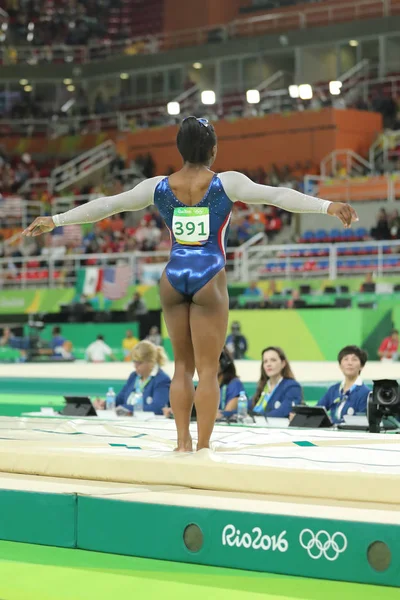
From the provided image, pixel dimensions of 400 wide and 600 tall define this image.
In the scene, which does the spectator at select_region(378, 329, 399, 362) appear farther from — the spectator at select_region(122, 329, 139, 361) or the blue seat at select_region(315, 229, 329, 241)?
the blue seat at select_region(315, 229, 329, 241)

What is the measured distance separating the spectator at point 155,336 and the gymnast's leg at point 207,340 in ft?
37.0

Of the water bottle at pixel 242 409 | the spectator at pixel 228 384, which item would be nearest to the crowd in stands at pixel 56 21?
the spectator at pixel 228 384

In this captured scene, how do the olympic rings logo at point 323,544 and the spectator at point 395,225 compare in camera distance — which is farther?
the spectator at point 395,225

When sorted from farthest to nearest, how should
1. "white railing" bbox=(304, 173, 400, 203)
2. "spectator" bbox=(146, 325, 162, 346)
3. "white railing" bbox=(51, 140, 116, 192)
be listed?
"white railing" bbox=(51, 140, 116, 192) < "white railing" bbox=(304, 173, 400, 203) < "spectator" bbox=(146, 325, 162, 346)

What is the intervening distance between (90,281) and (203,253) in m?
16.0

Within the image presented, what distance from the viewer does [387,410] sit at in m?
6.08

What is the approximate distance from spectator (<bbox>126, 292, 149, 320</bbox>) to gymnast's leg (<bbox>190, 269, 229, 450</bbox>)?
13.7 m

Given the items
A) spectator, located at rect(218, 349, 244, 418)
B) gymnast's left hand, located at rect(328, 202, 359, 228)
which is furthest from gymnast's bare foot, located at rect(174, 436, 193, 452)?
spectator, located at rect(218, 349, 244, 418)

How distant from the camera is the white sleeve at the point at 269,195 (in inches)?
174

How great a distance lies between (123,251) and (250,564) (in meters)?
19.5

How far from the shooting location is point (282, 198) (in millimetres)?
4473

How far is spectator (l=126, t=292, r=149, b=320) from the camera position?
60.2ft

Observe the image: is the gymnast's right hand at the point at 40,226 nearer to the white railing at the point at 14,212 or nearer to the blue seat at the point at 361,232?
the blue seat at the point at 361,232

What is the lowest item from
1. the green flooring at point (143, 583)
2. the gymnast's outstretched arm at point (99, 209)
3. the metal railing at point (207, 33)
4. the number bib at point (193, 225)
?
the green flooring at point (143, 583)
